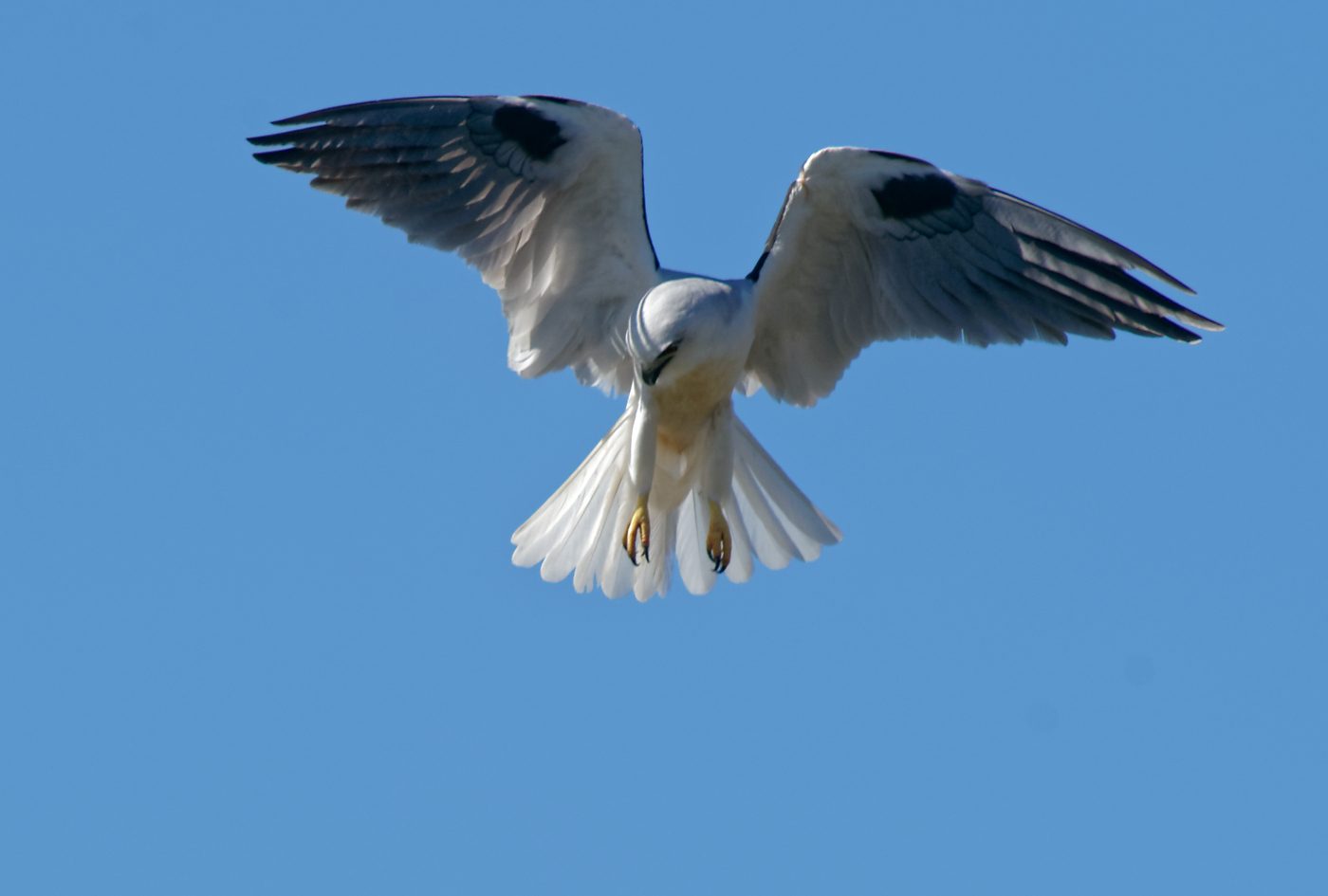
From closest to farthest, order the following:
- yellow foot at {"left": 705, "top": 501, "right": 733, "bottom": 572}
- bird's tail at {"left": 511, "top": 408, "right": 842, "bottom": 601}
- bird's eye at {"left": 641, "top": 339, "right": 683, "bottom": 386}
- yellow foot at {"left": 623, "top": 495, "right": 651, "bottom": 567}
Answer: bird's eye at {"left": 641, "top": 339, "right": 683, "bottom": 386} → yellow foot at {"left": 623, "top": 495, "right": 651, "bottom": 567} → yellow foot at {"left": 705, "top": 501, "right": 733, "bottom": 572} → bird's tail at {"left": 511, "top": 408, "right": 842, "bottom": 601}

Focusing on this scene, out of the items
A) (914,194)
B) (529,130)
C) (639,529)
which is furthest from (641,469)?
(914,194)

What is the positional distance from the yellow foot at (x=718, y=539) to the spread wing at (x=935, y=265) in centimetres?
89

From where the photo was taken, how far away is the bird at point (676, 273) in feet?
33.2

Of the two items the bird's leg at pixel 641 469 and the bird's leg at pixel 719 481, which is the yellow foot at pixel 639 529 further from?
the bird's leg at pixel 719 481

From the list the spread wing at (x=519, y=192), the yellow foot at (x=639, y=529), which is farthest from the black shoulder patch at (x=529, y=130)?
the yellow foot at (x=639, y=529)

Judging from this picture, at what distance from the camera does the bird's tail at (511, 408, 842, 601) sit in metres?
10.9

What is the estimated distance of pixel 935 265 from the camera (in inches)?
413

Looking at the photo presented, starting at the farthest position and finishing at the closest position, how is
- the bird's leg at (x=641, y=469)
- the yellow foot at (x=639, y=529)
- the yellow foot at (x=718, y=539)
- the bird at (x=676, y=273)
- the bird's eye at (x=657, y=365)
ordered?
the yellow foot at (x=718, y=539) < the yellow foot at (x=639, y=529) < the bird's leg at (x=641, y=469) < the bird at (x=676, y=273) < the bird's eye at (x=657, y=365)

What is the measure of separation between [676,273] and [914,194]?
3.56 ft

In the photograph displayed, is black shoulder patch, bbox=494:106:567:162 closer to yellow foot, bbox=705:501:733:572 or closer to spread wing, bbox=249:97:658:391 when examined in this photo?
spread wing, bbox=249:97:658:391

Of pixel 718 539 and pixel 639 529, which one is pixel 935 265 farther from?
pixel 639 529

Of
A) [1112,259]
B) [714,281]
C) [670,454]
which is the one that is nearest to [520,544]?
[670,454]

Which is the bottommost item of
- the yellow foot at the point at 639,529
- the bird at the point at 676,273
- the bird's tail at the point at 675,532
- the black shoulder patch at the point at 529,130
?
the yellow foot at the point at 639,529

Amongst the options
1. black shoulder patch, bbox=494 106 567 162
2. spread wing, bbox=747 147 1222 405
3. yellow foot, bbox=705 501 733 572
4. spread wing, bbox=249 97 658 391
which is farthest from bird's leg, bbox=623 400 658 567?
black shoulder patch, bbox=494 106 567 162
